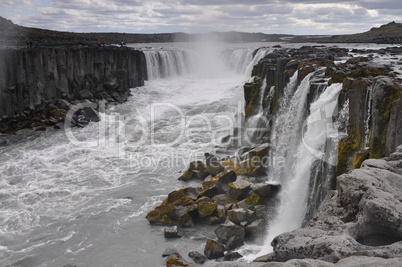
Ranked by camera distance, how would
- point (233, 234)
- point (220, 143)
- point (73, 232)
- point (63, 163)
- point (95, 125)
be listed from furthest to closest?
point (95, 125)
point (220, 143)
point (63, 163)
point (73, 232)
point (233, 234)

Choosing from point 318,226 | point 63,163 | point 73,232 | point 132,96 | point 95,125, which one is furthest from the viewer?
point 132,96

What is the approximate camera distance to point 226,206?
1617 centimetres

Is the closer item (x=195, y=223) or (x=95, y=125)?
(x=195, y=223)

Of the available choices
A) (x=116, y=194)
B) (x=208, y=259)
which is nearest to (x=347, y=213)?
(x=208, y=259)

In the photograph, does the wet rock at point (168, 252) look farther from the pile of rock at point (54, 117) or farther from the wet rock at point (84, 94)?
the wet rock at point (84, 94)

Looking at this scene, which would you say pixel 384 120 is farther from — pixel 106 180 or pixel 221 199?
pixel 106 180

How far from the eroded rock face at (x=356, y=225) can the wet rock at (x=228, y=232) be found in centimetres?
618

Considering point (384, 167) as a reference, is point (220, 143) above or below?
below

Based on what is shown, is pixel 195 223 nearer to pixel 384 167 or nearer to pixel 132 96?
pixel 384 167

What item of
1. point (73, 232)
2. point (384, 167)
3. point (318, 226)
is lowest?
point (73, 232)

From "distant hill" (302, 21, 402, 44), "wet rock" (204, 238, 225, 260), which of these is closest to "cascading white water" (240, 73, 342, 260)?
"wet rock" (204, 238, 225, 260)

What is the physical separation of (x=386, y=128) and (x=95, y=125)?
25600 mm

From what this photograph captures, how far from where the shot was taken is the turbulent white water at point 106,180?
14016 millimetres

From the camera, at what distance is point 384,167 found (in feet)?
→ 28.1
